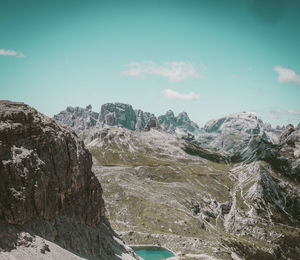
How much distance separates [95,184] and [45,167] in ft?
67.5

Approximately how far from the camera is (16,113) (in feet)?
148

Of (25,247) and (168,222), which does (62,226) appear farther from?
(168,222)

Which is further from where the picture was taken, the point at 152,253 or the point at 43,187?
the point at 152,253

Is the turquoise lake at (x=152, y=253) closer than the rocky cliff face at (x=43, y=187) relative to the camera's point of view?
No

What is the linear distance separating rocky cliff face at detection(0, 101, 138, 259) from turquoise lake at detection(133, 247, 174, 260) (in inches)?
2296

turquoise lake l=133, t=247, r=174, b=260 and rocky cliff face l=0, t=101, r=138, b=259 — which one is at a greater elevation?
rocky cliff face l=0, t=101, r=138, b=259

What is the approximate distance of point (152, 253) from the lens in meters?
117

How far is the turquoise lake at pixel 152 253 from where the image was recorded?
4464 inches

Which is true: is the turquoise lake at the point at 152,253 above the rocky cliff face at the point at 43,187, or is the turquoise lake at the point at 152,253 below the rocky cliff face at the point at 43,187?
below

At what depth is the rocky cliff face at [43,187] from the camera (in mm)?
39062

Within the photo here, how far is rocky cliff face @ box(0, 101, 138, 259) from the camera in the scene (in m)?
39.1

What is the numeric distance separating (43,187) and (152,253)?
287 ft

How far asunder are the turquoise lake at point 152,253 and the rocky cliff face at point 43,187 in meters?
58.3

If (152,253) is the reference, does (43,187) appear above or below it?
above
